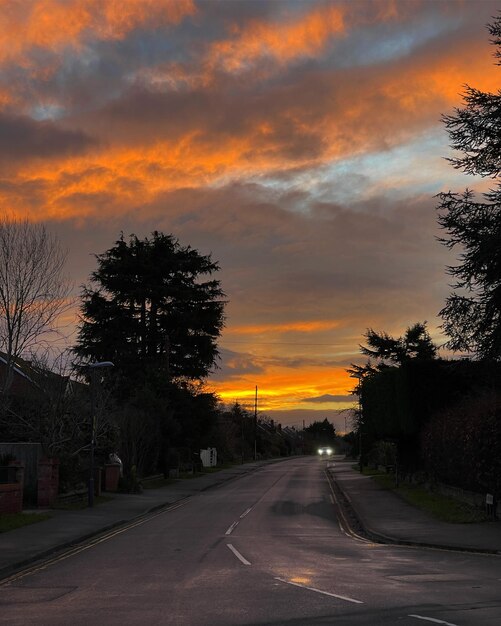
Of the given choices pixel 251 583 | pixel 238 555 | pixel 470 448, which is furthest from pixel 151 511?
pixel 251 583

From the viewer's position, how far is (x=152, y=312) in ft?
179

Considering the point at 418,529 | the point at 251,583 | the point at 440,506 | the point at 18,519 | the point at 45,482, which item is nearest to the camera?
the point at 251,583

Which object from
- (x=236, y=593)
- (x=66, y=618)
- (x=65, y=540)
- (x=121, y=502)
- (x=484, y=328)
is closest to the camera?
(x=66, y=618)

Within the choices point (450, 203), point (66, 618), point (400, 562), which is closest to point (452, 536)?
point (400, 562)

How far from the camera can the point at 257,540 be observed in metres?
18.1

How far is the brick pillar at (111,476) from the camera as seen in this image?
36.2 m

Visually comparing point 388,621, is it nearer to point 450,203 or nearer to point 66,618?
point 66,618

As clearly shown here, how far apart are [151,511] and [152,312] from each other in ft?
90.6

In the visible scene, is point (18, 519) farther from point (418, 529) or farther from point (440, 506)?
point (440, 506)

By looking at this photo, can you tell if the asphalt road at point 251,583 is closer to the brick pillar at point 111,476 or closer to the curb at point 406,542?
the curb at point 406,542

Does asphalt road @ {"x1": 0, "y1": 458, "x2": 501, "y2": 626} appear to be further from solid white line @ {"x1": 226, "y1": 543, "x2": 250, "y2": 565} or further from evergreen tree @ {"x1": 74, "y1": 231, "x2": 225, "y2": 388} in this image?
evergreen tree @ {"x1": 74, "y1": 231, "x2": 225, "y2": 388}

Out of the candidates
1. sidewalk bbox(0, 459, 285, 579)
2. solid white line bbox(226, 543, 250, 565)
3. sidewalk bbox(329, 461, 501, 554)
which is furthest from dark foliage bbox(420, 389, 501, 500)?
sidewalk bbox(0, 459, 285, 579)

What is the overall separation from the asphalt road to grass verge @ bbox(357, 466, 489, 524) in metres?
4.21

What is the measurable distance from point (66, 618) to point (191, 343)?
150 feet
